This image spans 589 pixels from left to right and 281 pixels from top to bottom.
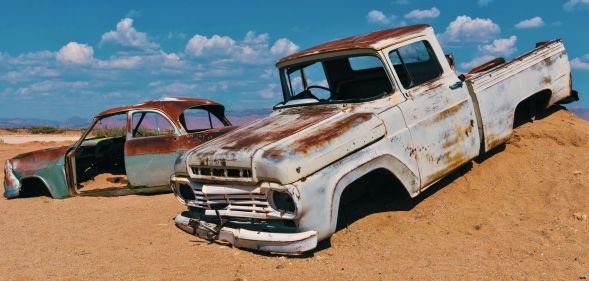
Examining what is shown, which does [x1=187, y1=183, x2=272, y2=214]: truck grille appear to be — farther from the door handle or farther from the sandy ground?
the door handle

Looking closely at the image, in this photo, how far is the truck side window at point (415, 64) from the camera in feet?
18.5

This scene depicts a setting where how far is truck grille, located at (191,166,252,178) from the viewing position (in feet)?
15.2

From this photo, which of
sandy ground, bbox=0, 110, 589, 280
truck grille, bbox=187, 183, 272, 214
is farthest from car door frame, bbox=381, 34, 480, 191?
truck grille, bbox=187, 183, 272, 214

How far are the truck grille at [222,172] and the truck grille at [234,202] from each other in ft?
0.58

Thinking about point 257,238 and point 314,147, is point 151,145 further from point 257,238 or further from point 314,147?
point 314,147

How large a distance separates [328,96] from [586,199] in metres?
2.91

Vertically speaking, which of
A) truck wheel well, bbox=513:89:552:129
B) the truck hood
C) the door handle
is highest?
the door handle

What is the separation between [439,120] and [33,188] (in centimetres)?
695

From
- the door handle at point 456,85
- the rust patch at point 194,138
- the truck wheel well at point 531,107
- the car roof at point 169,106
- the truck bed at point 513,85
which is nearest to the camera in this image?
the door handle at point 456,85

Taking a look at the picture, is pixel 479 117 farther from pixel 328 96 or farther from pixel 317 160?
pixel 317 160

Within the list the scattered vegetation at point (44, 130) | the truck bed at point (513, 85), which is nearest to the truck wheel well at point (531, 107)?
the truck bed at point (513, 85)

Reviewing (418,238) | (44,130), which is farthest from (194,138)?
(44,130)

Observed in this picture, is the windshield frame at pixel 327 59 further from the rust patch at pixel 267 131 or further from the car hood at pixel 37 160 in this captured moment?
the car hood at pixel 37 160

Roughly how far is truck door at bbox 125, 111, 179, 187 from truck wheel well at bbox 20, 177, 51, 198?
6.72 feet
